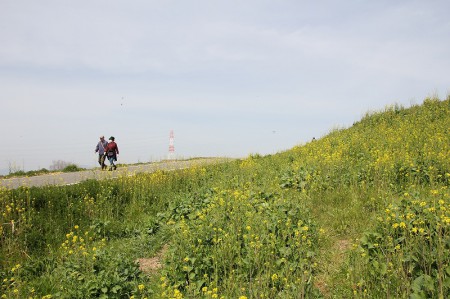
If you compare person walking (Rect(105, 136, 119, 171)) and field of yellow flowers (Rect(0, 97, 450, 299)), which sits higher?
person walking (Rect(105, 136, 119, 171))

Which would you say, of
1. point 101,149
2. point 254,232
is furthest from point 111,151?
point 254,232

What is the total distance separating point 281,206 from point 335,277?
2133 millimetres

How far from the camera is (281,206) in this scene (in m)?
6.67

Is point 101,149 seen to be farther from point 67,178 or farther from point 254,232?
point 254,232

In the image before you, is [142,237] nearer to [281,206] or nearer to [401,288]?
[281,206]

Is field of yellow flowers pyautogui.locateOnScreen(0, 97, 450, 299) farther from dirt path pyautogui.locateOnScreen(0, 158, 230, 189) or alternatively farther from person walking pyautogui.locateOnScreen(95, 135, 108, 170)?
person walking pyautogui.locateOnScreen(95, 135, 108, 170)

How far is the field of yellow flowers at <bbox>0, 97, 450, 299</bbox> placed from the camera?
4246 millimetres

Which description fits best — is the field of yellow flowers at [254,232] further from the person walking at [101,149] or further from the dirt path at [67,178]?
the person walking at [101,149]

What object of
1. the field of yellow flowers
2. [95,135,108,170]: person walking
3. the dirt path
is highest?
[95,135,108,170]: person walking

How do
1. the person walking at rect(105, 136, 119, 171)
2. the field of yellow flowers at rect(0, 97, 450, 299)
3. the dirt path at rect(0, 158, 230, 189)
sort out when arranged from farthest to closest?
the person walking at rect(105, 136, 119, 171) → the dirt path at rect(0, 158, 230, 189) → the field of yellow flowers at rect(0, 97, 450, 299)

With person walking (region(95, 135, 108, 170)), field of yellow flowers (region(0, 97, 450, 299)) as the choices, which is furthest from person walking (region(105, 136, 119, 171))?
field of yellow flowers (region(0, 97, 450, 299))

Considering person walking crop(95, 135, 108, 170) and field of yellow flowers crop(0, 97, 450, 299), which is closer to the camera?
field of yellow flowers crop(0, 97, 450, 299)

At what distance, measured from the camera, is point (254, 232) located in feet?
18.7

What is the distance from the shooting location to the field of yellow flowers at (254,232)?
4246 mm
